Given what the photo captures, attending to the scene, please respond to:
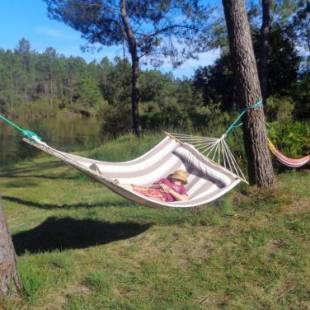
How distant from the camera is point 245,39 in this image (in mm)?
4863

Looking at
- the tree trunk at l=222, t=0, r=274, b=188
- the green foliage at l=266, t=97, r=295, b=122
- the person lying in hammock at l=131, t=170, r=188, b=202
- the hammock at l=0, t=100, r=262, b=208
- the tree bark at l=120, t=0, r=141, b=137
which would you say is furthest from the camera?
the tree bark at l=120, t=0, r=141, b=137

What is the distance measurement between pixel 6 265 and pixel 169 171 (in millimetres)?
2100

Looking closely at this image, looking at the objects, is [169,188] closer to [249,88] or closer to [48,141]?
[249,88]

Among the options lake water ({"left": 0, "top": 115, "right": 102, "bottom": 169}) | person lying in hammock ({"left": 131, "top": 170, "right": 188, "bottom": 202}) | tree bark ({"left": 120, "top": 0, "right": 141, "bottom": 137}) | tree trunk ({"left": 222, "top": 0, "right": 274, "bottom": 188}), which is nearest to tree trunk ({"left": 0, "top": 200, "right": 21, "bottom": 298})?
person lying in hammock ({"left": 131, "top": 170, "right": 188, "bottom": 202})

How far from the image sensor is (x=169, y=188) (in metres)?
4.40

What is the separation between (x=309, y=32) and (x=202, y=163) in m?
12.1

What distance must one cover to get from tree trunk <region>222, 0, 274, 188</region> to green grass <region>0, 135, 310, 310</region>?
0.23m

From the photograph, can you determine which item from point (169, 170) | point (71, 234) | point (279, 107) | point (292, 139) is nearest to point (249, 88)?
point (169, 170)

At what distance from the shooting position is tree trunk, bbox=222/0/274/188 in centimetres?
485

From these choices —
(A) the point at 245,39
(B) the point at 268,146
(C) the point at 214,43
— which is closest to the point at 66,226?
(B) the point at 268,146

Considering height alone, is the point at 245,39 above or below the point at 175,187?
above

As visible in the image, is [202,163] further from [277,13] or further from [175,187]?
[277,13]

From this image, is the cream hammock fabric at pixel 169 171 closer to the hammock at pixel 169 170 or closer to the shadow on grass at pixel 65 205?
the hammock at pixel 169 170

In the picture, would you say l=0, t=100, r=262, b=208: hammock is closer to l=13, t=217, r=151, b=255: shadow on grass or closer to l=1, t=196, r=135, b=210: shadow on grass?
l=13, t=217, r=151, b=255: shadow on grass
